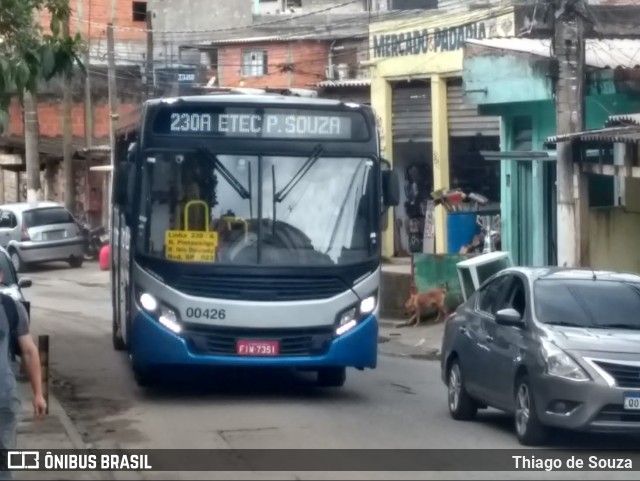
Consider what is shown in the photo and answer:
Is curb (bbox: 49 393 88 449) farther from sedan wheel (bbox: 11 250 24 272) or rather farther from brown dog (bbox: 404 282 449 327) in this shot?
sedan wheel (bbox: 11 250 24 272)

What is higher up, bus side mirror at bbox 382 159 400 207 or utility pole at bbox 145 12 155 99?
utility pole at bbox 145 12 155 99

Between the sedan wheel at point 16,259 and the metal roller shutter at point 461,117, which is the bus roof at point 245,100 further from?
the sedan wheel at point 16,259

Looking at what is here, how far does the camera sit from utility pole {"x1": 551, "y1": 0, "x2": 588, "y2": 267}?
19859 millimetres

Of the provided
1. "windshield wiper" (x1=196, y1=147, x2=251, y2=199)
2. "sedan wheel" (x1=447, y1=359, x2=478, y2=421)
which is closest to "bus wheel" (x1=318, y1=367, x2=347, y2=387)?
"sedan wheel" (x1=447, y1=359, x2=478, y2=421)

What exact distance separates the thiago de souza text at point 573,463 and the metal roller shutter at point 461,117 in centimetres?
2020

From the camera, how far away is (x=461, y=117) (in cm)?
3189

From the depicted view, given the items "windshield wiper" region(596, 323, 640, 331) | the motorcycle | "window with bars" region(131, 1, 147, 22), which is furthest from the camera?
"window with bars" region(131, 1, 147, 22)

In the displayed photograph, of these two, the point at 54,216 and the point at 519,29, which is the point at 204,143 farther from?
the point at 54,216

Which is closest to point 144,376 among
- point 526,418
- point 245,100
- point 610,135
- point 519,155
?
point 245,100

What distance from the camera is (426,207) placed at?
34.1m

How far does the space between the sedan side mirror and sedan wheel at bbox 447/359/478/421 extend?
4.62 ft

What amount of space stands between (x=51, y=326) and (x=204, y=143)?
1062 cm

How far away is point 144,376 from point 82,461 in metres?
4.22

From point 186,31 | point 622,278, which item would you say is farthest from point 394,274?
point 186,31
